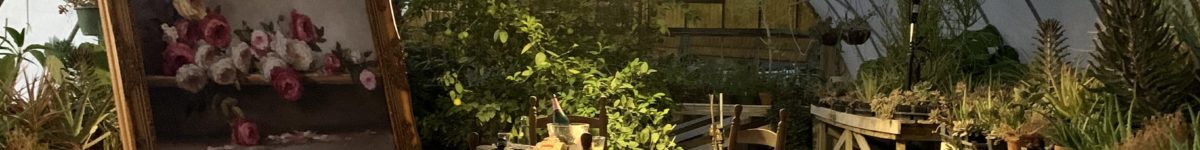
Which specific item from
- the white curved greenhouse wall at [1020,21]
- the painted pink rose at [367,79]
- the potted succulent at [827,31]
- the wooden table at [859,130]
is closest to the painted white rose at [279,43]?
the painted pink rose at [367,79]

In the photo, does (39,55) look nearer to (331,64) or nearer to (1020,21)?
(331,64)

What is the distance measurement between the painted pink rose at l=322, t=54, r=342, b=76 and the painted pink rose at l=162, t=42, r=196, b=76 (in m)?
0.32

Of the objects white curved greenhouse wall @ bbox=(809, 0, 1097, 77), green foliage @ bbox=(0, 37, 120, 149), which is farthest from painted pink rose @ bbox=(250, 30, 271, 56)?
white curved greenhouse wall @ bbox=(809, 0, 1097, 77)

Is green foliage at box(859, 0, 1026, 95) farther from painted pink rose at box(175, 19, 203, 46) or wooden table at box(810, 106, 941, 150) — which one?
painted pink rose at box(175, 19, 203, 46)

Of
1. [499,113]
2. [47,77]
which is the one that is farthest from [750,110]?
[47,77]

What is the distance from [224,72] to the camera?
2.72m

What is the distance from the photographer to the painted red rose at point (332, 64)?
9.34 feet

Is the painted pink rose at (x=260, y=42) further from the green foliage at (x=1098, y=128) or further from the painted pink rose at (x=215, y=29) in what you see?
the green foliage at (x=1098, y=128)

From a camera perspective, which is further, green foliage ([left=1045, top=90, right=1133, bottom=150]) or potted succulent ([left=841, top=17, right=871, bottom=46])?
potted succulent ([left=841, top=17, right=871, bottom=46])

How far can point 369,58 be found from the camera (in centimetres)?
291

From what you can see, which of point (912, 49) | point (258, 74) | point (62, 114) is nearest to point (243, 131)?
point (258, 74)

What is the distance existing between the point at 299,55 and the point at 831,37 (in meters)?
3.04

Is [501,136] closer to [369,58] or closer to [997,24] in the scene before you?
[369,58]

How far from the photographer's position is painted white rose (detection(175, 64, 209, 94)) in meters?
2.65
